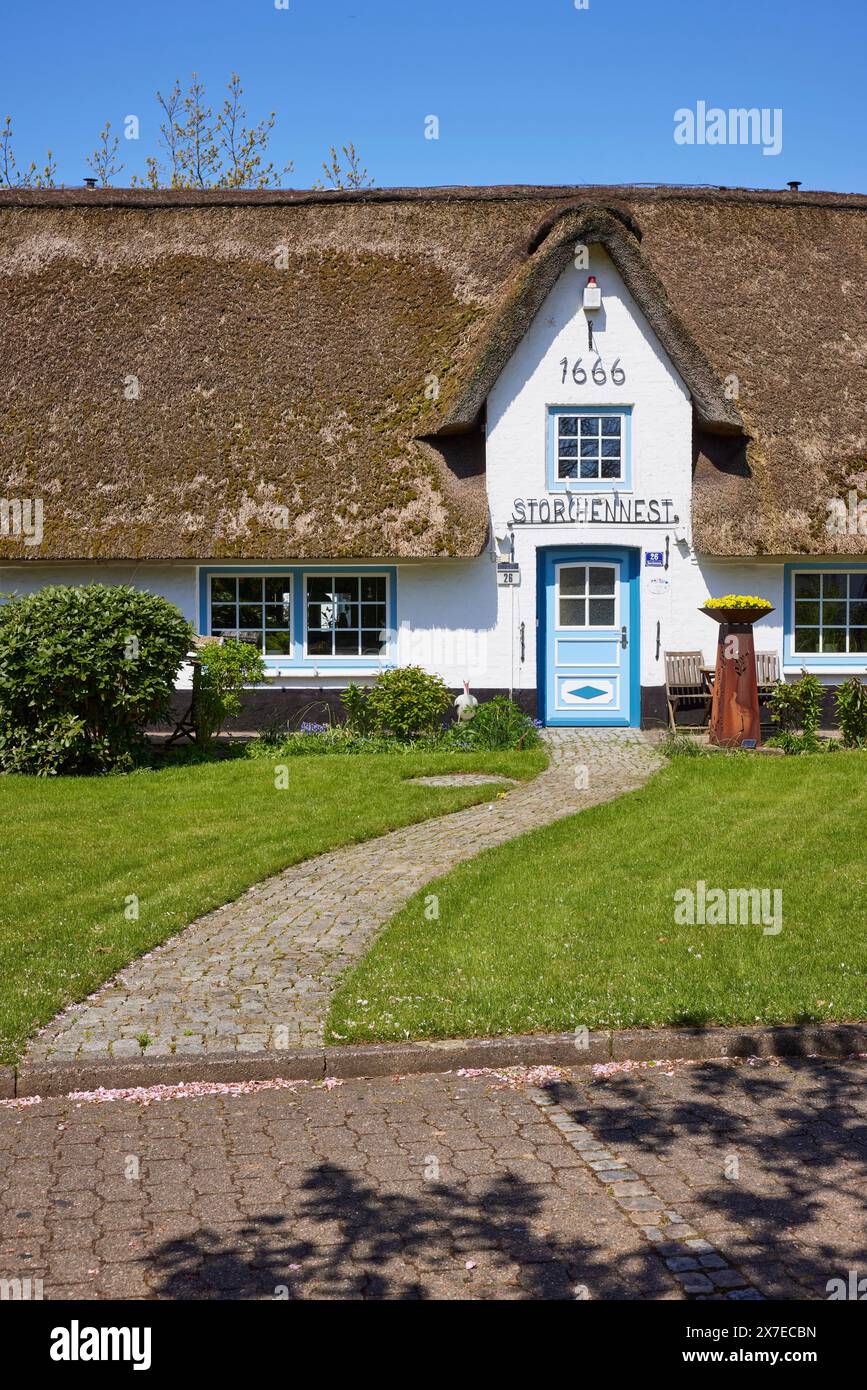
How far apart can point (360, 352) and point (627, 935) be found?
12.7 m

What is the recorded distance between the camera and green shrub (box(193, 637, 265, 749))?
1502 cm

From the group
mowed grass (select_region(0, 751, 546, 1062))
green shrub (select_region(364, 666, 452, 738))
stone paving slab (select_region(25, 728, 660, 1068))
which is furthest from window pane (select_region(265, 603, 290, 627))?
stone paving slab (select_region(25, 728, 660, 1068))

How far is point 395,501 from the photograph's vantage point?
1720 centimetres

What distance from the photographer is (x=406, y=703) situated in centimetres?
1598

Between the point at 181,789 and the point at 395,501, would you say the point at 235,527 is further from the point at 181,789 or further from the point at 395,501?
the point at 181,789

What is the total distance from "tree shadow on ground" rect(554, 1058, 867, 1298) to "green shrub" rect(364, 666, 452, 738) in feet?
33.1

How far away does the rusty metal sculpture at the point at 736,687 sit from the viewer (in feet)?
50.0

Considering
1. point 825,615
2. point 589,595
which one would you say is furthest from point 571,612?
point 825,615

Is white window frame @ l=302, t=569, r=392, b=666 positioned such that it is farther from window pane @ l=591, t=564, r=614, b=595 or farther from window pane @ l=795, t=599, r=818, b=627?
window pane @ l=795, t=599, r=818, b=627

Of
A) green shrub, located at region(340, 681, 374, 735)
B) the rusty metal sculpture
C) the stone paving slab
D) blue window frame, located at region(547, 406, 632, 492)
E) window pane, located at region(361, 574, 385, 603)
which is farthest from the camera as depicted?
window pane, located at region(361, 574, 385, 603)

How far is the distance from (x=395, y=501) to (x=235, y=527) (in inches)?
85.2

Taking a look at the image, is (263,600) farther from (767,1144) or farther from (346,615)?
(767,1144)

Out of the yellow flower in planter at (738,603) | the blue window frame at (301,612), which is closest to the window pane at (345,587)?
the blue window frame at (301,612)
